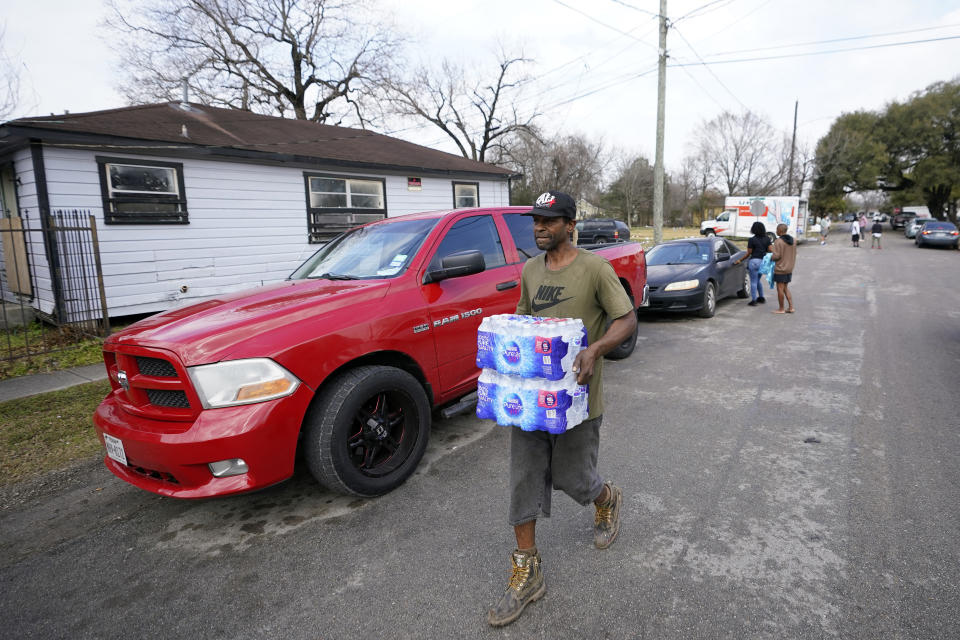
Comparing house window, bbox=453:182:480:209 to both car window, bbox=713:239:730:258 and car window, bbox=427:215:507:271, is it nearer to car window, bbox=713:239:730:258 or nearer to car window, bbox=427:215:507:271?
car window, bbox=713:239:730:258

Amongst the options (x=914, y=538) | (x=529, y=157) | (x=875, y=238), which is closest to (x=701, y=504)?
(x=914, y=538)

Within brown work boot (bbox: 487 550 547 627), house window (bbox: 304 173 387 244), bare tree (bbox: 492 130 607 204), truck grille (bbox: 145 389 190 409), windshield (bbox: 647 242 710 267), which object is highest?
bare tree (bbox: 492 130 607 204)

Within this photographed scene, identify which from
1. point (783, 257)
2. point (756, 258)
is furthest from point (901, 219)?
point (783, 257)

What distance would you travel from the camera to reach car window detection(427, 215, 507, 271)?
13.5ft

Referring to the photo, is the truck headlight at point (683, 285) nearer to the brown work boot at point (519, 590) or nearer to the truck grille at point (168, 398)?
the brown work boot at point (519, 590)

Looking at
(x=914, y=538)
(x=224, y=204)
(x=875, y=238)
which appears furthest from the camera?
(x=875, y=238)

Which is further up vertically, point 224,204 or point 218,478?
point 224,204

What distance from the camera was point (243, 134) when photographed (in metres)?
11.2

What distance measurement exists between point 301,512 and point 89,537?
1.23 metres

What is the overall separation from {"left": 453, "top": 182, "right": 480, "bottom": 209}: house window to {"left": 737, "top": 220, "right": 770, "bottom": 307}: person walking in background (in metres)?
7.78

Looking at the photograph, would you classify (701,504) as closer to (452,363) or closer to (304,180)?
(452,363)

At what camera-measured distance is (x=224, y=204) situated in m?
10.2

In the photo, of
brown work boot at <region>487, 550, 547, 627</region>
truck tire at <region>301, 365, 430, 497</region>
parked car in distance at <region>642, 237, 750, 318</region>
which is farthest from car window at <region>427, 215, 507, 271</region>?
parked car in distance at <region>642, 237, 750, 318</region>

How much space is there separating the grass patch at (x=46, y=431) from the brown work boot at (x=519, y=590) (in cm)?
378
